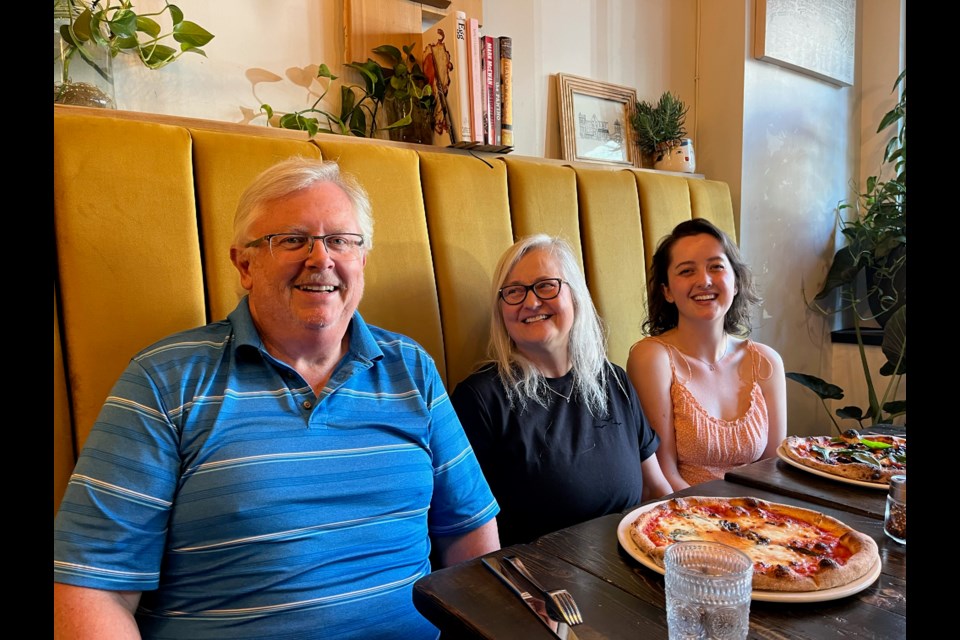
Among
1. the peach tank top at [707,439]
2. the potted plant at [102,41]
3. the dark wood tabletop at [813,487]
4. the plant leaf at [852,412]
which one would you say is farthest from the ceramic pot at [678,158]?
the potted plant at [102,41]

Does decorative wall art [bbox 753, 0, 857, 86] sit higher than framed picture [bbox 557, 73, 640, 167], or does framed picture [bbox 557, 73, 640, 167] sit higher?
decorative wall art [bbox 753, 0, 857, 86]

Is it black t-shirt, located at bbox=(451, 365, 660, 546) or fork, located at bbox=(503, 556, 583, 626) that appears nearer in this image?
fork, located at bbox=(503, 556, 583, 626)

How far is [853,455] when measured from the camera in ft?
4.47

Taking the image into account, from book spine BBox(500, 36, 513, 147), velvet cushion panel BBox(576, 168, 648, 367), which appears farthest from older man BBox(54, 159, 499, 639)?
velvet cushion panel BBox(576, 168, 648, 367)

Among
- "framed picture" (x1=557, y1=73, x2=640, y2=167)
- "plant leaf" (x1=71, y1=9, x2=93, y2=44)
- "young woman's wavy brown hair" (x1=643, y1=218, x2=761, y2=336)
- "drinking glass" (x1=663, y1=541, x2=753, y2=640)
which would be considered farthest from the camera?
"framed picture" (x1=557, y1=73, x2=640, y2=167)

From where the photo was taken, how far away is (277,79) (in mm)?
1801

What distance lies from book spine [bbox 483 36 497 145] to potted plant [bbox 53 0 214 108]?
31.1 inches

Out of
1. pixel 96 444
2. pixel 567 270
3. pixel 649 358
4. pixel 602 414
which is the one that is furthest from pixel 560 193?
pixel 96 444

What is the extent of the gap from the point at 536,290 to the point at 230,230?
0.75 meters

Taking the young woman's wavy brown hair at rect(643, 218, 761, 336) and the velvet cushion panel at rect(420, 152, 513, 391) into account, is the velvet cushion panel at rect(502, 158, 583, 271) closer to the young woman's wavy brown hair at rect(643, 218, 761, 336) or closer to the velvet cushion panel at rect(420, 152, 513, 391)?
the velvet cushion panel at rect(420, 152, 513, 391)

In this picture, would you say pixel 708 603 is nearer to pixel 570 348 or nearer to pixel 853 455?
pixel 853 455

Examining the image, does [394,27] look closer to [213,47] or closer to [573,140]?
[213,47]

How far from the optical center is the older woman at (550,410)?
1460 mm

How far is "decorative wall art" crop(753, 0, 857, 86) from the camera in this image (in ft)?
9.01
